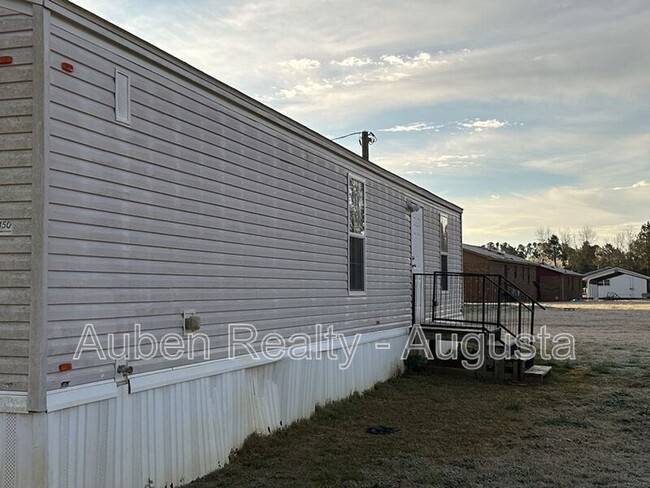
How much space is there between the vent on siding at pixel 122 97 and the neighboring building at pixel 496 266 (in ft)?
113

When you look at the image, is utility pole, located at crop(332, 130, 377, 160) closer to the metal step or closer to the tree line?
the metal step

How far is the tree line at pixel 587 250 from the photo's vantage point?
69.6m

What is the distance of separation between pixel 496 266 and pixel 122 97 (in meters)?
39.9

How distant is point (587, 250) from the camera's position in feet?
244

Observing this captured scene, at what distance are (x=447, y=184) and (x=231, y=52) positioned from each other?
13500 millimetres

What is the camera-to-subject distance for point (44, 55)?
3859 millimetres

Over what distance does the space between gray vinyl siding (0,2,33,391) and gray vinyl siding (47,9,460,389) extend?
5.8 inches

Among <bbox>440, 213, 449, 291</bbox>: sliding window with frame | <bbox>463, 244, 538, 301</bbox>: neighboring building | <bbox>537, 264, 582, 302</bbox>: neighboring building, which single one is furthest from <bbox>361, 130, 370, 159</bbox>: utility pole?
<bbox>537, 264, 582, 302</bbox>: neighboring building

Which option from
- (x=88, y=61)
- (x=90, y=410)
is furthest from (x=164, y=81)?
(x=90, y=410)

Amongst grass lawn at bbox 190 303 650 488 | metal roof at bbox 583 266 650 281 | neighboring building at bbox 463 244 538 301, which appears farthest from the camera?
metal roof at bbox 583 266 650 281

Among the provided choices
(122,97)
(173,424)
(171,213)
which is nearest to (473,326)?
(173,424)

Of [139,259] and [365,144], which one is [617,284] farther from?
[139,259]

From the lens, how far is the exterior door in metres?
11.1

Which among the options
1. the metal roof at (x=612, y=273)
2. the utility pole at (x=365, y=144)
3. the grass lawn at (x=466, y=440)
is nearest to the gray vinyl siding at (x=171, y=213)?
the grass lawn at (x=466, y=440)
